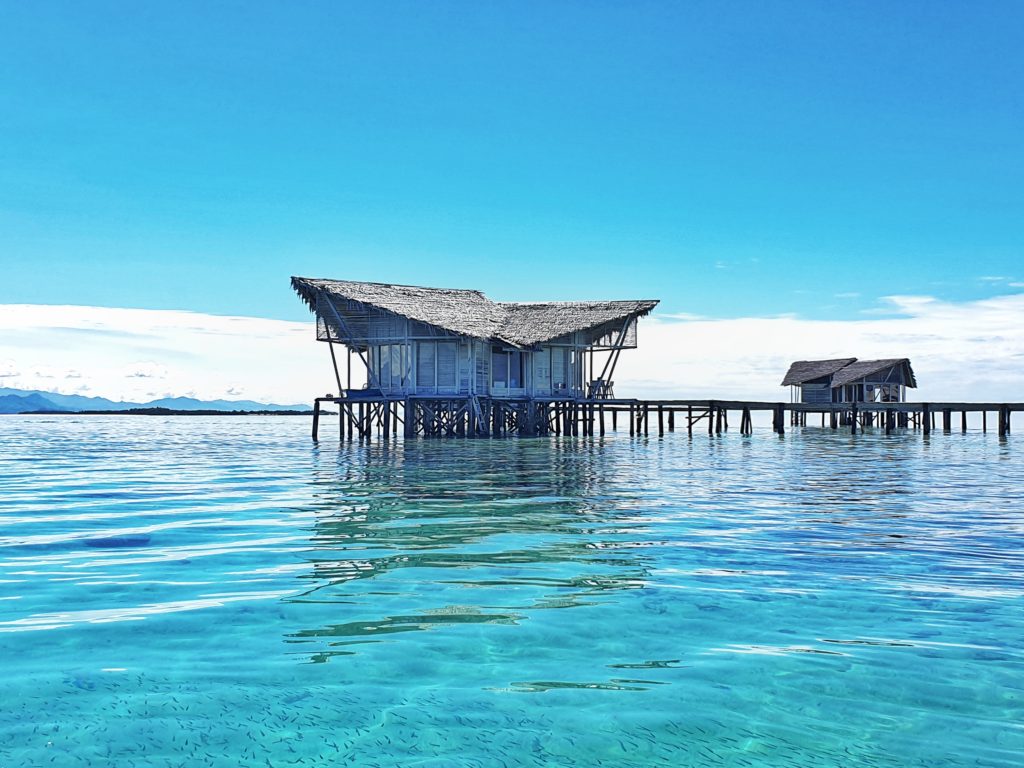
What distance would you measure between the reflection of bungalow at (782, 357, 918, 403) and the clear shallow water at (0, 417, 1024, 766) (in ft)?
149

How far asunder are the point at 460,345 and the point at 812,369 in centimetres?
3134

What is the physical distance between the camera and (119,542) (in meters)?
10.0

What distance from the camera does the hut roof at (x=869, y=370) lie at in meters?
55.8

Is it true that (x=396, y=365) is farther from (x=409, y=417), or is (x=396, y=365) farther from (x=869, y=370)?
(x=869, y=370)

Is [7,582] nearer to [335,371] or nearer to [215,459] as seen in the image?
[215,459]

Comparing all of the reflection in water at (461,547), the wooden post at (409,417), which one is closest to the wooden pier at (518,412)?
the wooden post at (409,417)

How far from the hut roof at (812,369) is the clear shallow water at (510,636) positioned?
46.6 m

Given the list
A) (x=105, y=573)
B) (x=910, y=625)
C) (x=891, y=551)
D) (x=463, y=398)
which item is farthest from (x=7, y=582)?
(x=463, y=398)

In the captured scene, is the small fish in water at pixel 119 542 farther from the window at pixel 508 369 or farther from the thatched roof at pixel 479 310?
the window at pixel 508 369

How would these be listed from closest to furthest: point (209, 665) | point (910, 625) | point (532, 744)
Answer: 1. point (532, 744)
2. point (209, 665)
3. point (910, 625)

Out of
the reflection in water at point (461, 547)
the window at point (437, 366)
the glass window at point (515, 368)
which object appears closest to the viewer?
the reflection in water at point (461, 547)

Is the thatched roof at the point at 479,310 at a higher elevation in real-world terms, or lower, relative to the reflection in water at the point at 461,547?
higher

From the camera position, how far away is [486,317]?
39.7 meters

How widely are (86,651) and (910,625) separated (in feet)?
17.9
